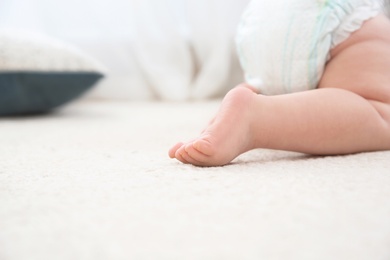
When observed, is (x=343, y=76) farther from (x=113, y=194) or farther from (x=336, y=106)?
(x=113, y=194)

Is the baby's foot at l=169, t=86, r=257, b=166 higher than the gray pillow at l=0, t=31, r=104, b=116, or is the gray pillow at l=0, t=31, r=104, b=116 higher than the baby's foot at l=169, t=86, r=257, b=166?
the baby's foot at l=169, t=86, r=257, b=166

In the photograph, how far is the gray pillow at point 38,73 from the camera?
1201 mm

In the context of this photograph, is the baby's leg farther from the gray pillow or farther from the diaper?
the gray pillow

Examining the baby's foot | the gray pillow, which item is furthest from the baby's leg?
the gray pillow

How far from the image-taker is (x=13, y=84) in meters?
1.20

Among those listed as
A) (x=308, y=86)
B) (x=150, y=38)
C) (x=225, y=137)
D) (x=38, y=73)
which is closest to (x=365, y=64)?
(x=308, y=86)

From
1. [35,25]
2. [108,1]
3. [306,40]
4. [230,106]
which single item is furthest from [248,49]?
[35,25]

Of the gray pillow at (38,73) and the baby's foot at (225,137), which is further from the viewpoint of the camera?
the gray pillow at (38,73)

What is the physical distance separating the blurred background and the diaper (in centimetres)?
92

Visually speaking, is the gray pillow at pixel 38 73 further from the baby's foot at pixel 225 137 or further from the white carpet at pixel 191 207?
the baby's foot at pixel 225 137

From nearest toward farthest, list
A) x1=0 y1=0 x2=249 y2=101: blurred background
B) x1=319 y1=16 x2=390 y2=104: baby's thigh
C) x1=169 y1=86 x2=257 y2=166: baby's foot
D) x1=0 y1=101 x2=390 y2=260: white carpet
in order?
x1=0 y1=101 x2=390 y2=260: white carpet → x1=169 y1=86 x2=257 y2=166: baby's foot → x1=319 y1=16 x2=390 y2=104: baby's thigh → x1=0 y1=0 x2=249 y2=101: blurred background

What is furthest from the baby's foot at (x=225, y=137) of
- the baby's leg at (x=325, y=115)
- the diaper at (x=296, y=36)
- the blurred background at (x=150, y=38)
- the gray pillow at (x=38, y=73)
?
the blurred background at (x=150, y=38)

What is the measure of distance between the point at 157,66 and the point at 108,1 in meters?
0.31

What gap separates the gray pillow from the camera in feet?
3.94
